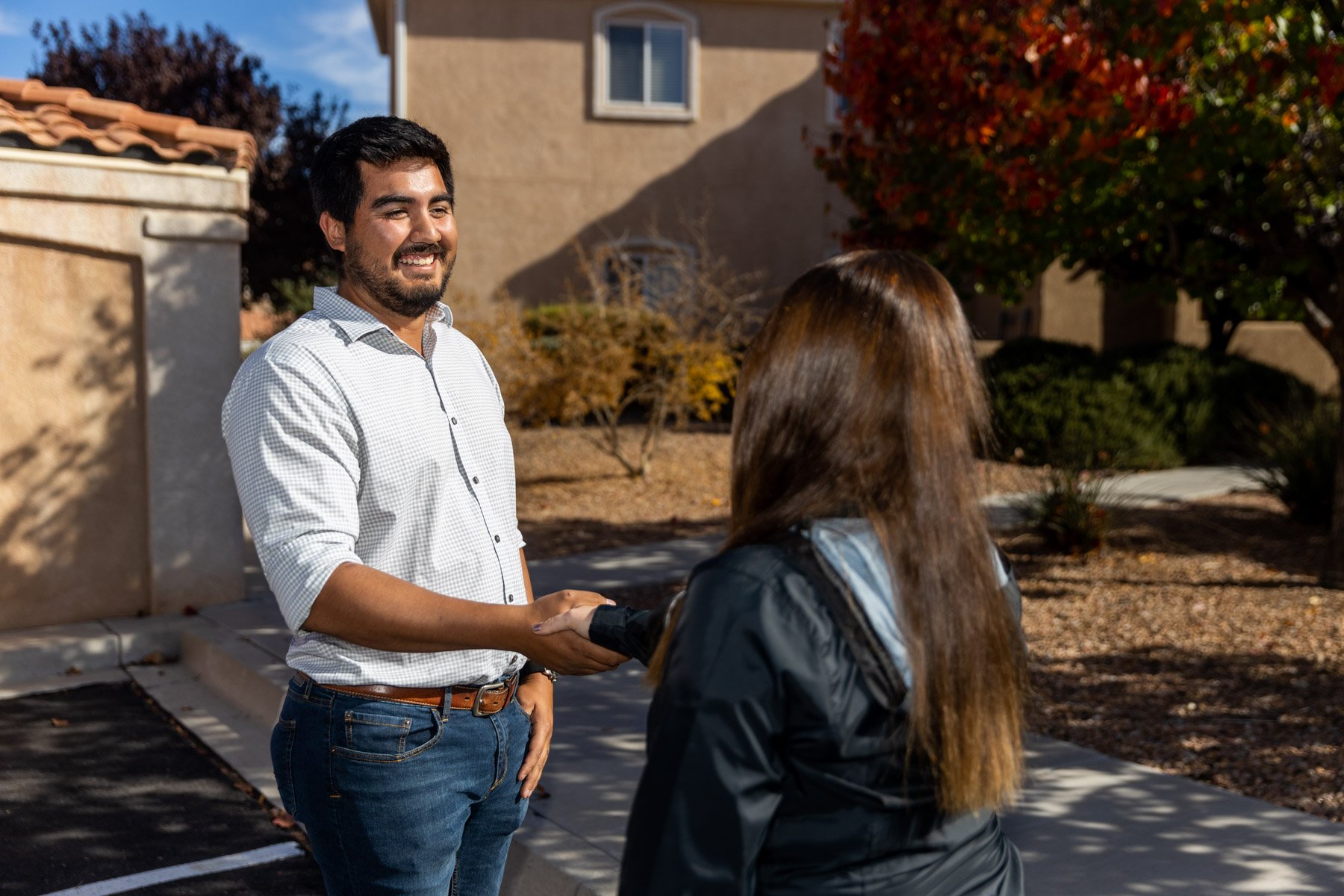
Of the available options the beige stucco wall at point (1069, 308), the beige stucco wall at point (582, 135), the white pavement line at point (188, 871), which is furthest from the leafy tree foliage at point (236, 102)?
the white pavement line at point (188, 871)

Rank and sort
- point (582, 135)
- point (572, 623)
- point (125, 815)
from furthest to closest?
point (582, 135)
point (125, 815)
point (572, 623)

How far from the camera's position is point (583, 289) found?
18062 millimetres

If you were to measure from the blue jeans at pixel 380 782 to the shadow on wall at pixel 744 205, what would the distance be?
16222 millimetres

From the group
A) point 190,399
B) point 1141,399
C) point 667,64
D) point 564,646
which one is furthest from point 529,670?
point 667,64

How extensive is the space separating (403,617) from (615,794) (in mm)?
2602

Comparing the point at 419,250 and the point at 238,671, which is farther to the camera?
the point at 238,671

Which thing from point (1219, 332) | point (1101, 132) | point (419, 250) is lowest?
point (419, 250)

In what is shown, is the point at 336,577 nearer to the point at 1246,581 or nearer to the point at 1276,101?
the point at 1276,101

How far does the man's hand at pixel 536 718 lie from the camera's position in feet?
8.09

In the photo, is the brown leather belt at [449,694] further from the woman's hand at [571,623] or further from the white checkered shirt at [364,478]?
the woman's hand at [571,623]

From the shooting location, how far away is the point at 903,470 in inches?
59.6

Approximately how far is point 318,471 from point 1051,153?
17.3 feet

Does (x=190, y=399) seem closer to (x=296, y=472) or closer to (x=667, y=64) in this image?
(x=296, y=472)

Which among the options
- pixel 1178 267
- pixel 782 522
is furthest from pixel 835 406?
pixel 1178 267
